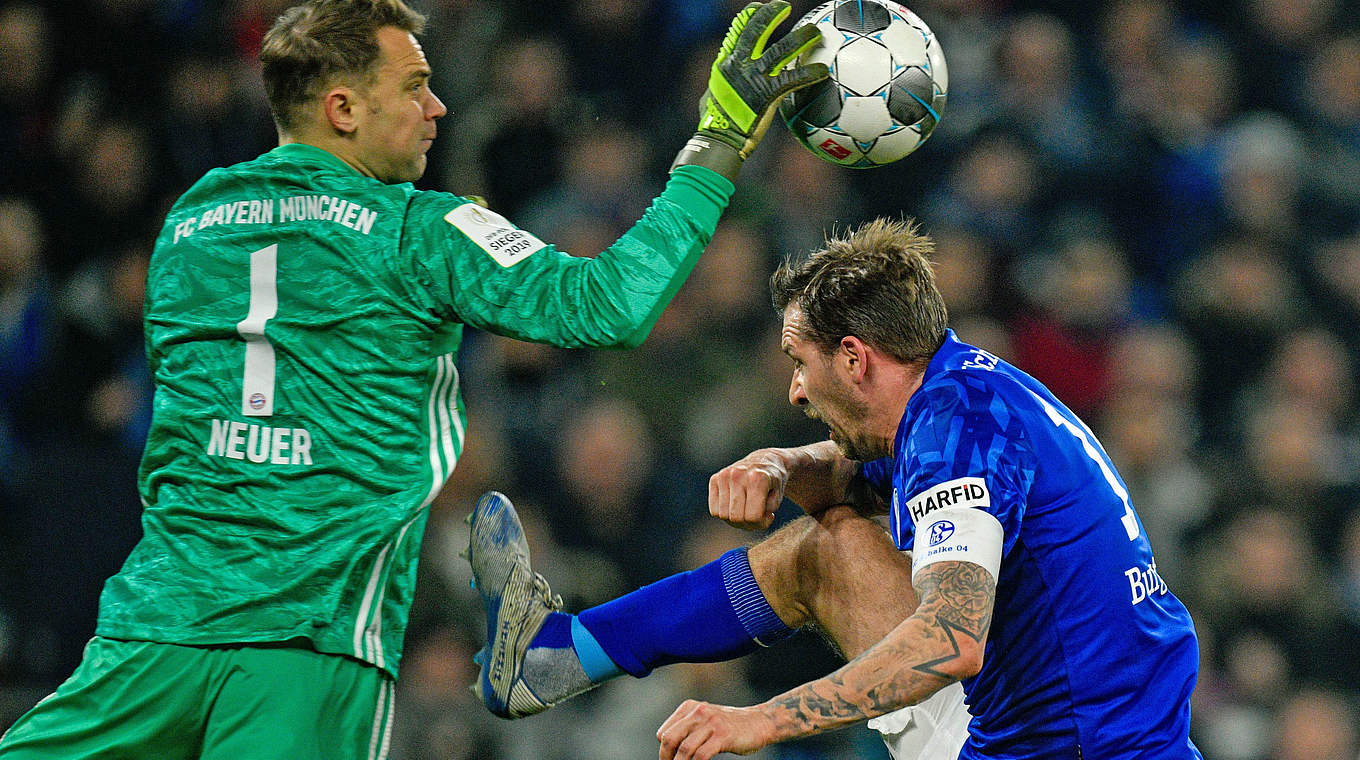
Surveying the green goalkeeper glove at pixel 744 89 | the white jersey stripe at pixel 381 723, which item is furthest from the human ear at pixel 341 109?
the white jersey stripe at pixel 381 723

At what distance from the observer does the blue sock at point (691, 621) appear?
11.0ft

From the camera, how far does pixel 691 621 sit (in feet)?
11.1

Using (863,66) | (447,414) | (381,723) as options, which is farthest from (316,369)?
(863,66)

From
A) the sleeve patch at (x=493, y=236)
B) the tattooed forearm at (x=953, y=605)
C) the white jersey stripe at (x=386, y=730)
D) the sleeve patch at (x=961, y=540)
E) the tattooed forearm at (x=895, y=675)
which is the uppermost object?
the sleeve patch at (x=493, y=236)

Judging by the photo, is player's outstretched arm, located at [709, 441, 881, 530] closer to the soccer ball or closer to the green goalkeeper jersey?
the green goalkeeper jersey

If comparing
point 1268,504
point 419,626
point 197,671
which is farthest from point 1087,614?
point 1268,504

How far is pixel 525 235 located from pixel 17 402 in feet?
12.0

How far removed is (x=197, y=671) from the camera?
2369 mm

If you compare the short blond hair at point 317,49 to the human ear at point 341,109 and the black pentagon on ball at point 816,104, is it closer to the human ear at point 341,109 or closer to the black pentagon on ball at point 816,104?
the human ear at point 341,109

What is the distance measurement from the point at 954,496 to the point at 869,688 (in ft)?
1.30

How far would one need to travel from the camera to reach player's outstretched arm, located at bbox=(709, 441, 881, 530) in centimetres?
304

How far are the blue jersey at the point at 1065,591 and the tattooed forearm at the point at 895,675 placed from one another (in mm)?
313

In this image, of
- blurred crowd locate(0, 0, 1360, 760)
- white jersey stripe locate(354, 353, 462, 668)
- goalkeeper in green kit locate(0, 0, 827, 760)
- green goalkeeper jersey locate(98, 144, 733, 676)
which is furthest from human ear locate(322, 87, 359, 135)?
blurred crowd locate(0, 0, 1360, 760)

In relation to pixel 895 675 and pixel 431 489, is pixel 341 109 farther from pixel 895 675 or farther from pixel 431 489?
pixel 895 675
